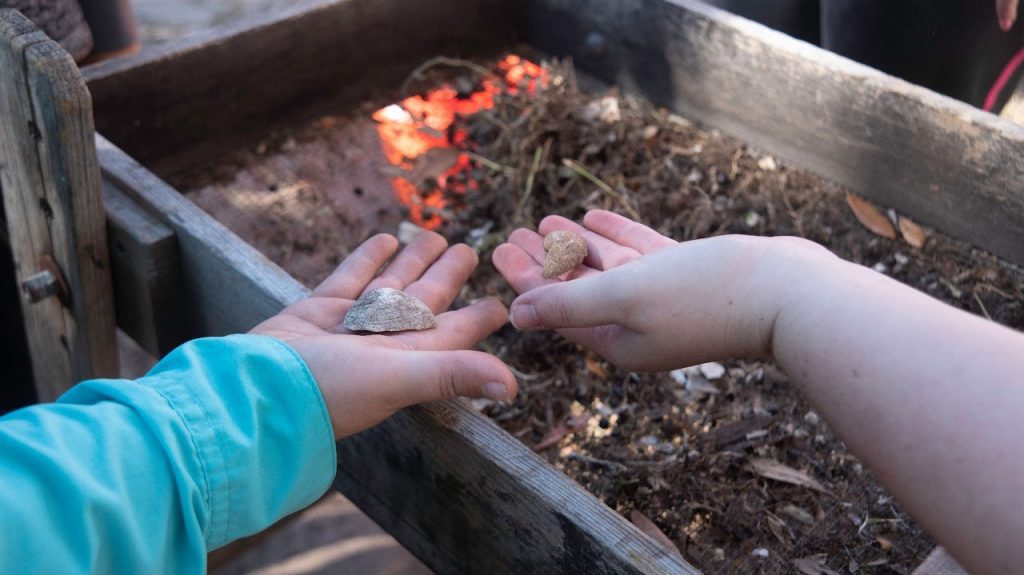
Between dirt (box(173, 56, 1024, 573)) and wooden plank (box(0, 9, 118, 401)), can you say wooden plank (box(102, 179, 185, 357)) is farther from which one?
dirt (box(173, 56, 1024, 573))

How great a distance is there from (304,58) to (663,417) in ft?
4.18

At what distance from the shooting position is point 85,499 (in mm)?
968

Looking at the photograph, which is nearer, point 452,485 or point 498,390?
point 498,390

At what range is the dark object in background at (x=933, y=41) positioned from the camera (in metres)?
2.24

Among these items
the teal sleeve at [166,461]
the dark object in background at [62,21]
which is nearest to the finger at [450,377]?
the teal sleeve at [166,461]

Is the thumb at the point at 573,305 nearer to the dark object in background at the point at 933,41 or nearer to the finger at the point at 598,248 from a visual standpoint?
the finger at the point at 598,248

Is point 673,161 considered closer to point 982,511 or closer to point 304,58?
point 304,58

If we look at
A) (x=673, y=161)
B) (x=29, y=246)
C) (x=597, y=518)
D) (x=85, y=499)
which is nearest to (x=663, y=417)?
(x=597, y=518)

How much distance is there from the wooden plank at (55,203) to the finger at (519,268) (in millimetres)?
691

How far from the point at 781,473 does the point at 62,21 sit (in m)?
1.91

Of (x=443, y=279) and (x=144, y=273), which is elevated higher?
(x=443, y=279)

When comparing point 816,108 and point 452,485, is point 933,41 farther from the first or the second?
point 452,485

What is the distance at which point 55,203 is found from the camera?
5.33 feet

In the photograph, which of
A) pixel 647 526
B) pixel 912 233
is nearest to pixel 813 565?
pixel 647 526
